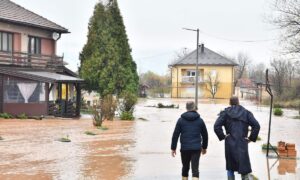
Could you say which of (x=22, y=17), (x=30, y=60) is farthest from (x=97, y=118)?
(x=22, y=17)

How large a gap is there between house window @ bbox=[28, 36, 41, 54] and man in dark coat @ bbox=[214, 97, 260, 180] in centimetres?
2868

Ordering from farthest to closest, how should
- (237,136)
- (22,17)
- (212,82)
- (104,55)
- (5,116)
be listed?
1. (212,82)
2. (104,55)
3. (22,17)
4. (5,116)
5. (237,136)

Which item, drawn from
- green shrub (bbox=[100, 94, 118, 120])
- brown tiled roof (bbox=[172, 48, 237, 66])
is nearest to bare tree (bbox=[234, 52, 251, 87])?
brown tiled roof (bbox=[172, 48, 237, 66])

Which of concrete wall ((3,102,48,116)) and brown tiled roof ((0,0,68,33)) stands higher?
brown tiled roof ((0,0,68,33))

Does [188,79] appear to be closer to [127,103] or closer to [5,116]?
[127,103]

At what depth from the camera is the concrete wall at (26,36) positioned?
115ft

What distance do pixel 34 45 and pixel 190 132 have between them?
95.2 ft

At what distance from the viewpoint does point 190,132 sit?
1007 centimetres

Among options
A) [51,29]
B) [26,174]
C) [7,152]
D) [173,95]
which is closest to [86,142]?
[7,152]

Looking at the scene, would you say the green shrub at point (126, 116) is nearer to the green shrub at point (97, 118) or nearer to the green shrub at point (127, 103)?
the green shrub at point (127, 103)

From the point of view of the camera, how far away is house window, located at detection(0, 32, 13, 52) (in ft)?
113

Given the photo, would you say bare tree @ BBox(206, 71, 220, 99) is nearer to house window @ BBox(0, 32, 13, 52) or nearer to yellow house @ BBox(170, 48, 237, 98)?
yellow house @ BBox(170, 48, 237, 98)

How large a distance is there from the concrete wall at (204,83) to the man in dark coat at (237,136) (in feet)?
250

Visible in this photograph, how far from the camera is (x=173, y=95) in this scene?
87125 mm
